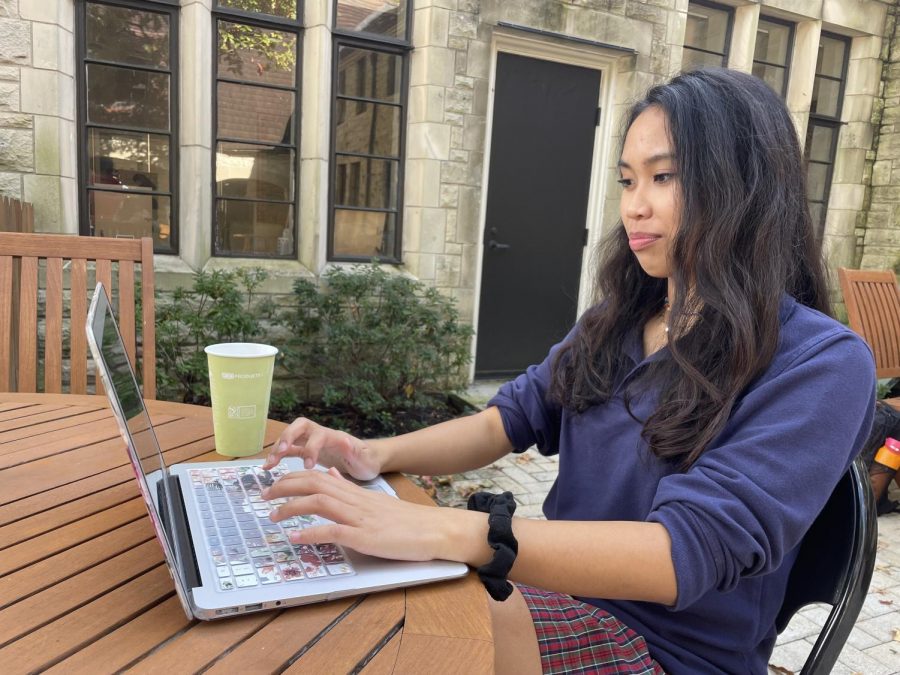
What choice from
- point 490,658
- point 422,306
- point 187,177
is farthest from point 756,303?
point 187,177

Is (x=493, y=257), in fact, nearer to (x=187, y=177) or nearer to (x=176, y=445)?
(x=187, y=177)

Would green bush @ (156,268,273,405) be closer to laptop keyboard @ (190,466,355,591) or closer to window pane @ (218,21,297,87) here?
window pane @ (218,21,297,87)

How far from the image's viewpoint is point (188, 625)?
2.27 feet

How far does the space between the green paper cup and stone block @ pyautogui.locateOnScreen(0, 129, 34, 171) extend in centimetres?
313

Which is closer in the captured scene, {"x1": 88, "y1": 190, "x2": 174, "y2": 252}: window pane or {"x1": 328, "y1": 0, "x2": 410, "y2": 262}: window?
{"x1": 88, "y1": 190, "x2": 174, "y2": 252}: window pane

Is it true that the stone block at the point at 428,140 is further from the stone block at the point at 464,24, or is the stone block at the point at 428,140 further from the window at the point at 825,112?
the window at the point at 825,112

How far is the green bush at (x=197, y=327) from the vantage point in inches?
145

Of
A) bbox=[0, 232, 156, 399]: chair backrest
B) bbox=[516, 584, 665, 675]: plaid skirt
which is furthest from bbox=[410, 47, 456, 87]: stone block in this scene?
bbox=[516, 584, 665, 675]: plaid skirt

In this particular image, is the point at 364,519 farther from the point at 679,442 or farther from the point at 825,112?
the point at 825,112

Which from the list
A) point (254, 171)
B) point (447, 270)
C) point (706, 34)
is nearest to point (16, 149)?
point (254, 171)

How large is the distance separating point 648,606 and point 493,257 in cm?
406

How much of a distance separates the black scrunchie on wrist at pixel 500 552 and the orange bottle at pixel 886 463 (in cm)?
301

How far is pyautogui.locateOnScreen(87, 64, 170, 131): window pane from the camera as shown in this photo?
151 inches

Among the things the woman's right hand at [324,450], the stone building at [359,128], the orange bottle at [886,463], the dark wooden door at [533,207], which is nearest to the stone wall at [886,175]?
the stone building at [359,128]
